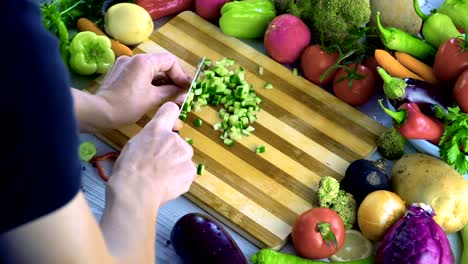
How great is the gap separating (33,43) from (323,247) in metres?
0.85

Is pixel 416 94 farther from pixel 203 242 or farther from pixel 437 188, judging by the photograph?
pixel 203 242

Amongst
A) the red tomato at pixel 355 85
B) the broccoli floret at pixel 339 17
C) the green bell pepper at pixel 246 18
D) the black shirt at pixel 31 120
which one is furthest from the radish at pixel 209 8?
the black shirt at pixel 31 120

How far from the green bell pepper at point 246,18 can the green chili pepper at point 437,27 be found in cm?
41

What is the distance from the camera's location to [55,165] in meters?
0.71

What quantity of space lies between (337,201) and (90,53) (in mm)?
751

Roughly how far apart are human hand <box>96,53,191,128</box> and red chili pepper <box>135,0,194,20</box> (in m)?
0.35

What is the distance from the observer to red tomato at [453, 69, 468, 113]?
1572 millimetres

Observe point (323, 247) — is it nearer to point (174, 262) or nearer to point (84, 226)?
point (174, 262)

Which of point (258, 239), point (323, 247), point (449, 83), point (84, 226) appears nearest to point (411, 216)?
point (323, 247)

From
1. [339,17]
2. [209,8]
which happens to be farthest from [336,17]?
[209,8]

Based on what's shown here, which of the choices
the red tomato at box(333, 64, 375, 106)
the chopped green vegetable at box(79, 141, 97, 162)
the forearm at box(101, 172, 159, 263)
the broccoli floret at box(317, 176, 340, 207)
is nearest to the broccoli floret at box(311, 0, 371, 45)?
the red tomato at box(333, 64, 375, 106)

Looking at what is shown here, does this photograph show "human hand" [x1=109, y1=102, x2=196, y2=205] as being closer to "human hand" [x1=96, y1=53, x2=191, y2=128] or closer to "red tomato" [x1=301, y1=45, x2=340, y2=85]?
"human hand" [x1=96, y1=53, x2=191, y2=128]

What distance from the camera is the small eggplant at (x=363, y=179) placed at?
Answer: 1481 millimetres

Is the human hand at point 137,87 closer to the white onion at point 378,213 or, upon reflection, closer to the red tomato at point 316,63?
the red tomato at point 316,63
